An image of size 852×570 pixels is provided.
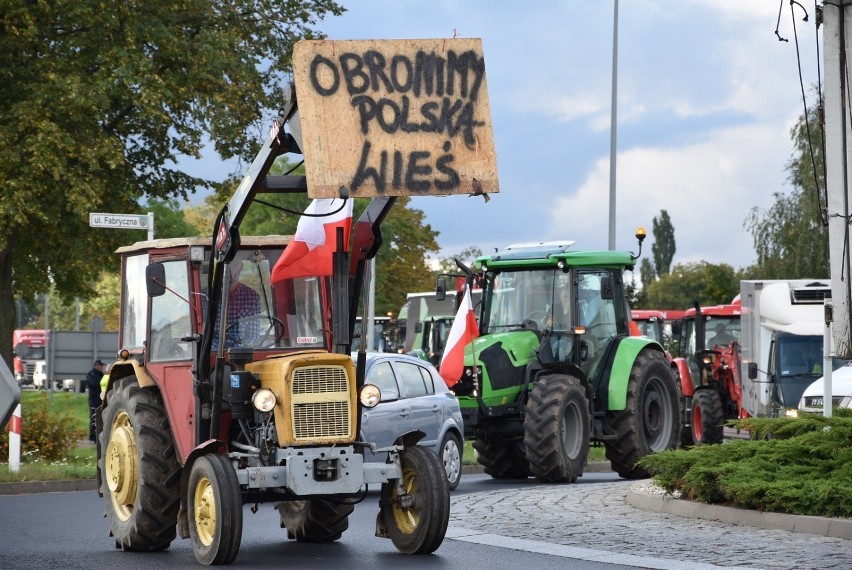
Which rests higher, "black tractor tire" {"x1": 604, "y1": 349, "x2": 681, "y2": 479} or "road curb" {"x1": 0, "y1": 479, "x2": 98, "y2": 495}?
"black tractor tire" {"x1": 604, "y1": 349, "x2": 681, "y2": 479}

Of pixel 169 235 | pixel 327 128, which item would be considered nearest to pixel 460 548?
pixel 327 128

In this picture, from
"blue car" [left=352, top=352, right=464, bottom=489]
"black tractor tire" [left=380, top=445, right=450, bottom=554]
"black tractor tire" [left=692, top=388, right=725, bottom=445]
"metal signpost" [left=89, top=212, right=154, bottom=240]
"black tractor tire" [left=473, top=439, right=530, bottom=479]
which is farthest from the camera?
"black tractor tire" [left=692, top=388, right=725, bottom=445]

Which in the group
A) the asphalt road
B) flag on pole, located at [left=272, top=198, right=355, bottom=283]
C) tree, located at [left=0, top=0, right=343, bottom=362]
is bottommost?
the asphalt road

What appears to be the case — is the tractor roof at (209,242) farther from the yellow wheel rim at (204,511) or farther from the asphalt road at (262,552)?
the asphalt road at (262,552)

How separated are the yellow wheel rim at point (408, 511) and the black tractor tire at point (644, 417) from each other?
920cm

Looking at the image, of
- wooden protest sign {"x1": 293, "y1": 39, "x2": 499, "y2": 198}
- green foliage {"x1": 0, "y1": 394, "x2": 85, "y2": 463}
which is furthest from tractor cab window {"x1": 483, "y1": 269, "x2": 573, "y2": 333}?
wooden protest sign {"x1": 293, "y1": 39, "x2": 499, "y2": 198}

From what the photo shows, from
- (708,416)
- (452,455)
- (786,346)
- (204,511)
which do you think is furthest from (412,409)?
(786,346)

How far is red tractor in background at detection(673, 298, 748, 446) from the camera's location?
29234 mm

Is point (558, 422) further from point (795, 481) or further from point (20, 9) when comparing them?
point (20, 9)

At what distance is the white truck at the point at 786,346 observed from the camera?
29.5 meters

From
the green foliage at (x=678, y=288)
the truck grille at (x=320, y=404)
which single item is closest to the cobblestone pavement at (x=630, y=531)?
the truck grille at (x=320, y=404)

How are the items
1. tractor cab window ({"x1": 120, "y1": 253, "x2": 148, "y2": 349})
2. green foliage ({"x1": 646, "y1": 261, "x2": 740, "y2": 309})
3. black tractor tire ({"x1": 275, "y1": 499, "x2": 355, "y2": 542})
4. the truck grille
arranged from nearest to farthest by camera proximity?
the truck grille, black tractor tire ({"x1": 275, "y1": 499, "x2": 355, "y2": 542}), tractor cab window ({"x1": 120, "y1": 253, "x2": 148, "y2": 349}), green foliage ({"x1": 646, "y1": 261, "x2": 740, "y2": 309})

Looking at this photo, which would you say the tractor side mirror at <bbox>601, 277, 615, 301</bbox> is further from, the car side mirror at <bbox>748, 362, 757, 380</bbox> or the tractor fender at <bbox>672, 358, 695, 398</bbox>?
the tractor fender at <bbox>672, 358, 695, 398</bbox>

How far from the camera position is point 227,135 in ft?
96.6
